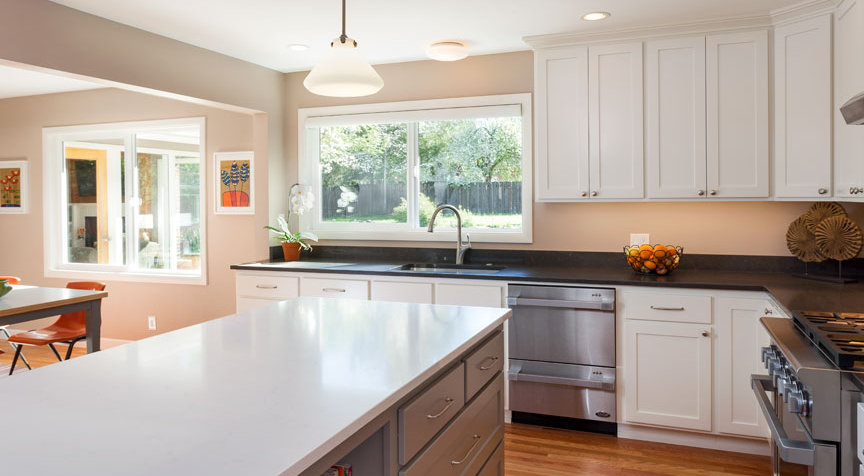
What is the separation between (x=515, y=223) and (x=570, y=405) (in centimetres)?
134

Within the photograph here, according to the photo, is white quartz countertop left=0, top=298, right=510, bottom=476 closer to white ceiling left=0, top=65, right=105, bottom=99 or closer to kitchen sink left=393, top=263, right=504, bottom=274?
kitchen sink left=393, top=263, right=504, bottom=274

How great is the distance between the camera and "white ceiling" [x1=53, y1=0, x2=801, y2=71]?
3.16m

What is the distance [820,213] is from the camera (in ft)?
10.8

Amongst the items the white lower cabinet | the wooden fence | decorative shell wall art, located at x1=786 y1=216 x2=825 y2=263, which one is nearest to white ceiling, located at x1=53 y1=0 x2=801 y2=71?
the wooden fence

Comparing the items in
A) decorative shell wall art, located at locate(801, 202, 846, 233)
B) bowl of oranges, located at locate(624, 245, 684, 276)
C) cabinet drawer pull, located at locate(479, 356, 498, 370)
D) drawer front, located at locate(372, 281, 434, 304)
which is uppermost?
decorative shell wall art, located at locate(801, 202, 846, 233)

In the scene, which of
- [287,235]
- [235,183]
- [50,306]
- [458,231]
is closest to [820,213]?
[458,231]

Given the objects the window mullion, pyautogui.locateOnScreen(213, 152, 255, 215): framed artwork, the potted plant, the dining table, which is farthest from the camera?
pyautogui.locateOnScreen(213, 152, 255, 215): framed artwork

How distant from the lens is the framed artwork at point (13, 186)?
5.80 meters

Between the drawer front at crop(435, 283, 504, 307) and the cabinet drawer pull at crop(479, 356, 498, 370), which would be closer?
the cabinet drawer pull at crop(479, 356, 498, 370)

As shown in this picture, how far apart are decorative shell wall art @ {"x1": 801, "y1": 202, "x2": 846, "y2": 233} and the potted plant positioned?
326cm

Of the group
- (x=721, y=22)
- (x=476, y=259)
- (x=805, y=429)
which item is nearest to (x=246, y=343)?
(x=805, y=429)

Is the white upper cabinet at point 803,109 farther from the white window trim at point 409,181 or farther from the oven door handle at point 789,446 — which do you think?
the oven door handle at point 789,446

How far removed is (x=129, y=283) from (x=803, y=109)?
5316 millimetres

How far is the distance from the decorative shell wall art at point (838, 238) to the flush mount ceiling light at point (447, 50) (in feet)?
7.58
